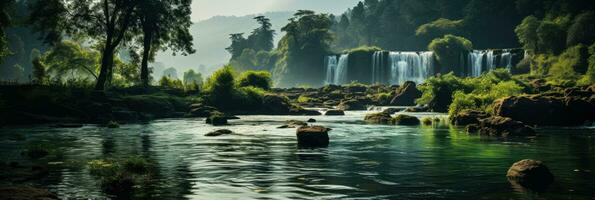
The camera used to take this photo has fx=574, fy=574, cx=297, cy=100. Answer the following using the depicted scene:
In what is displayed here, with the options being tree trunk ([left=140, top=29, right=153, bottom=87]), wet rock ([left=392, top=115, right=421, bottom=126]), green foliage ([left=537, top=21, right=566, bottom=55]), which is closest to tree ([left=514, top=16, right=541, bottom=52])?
green foliage ([left=537, top=21, right=566, bottom=55])

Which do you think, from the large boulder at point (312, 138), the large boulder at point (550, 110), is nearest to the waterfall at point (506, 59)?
the large boulder at point (550, 110)

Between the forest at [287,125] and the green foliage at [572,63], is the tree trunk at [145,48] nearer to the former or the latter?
the forest at [287,125]

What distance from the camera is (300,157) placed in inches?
894

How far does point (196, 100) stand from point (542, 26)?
59.0 metres

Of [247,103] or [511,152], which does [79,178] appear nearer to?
[511,152]

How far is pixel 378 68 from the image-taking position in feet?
413

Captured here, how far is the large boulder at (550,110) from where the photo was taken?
4116cm

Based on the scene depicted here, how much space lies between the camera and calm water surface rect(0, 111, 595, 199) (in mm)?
14609

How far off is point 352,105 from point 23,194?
6593cm

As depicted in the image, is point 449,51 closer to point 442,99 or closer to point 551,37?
point 551,37

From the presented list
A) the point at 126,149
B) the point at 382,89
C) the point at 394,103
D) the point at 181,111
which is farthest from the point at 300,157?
the point at 382,89

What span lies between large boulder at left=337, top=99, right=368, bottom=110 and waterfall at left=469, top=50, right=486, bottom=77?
32938 mm

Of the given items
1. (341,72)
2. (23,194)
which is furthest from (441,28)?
(23,194)

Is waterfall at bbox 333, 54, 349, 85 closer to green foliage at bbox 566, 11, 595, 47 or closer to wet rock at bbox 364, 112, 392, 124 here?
green foliage at bbox 566, 11, 595, 47
